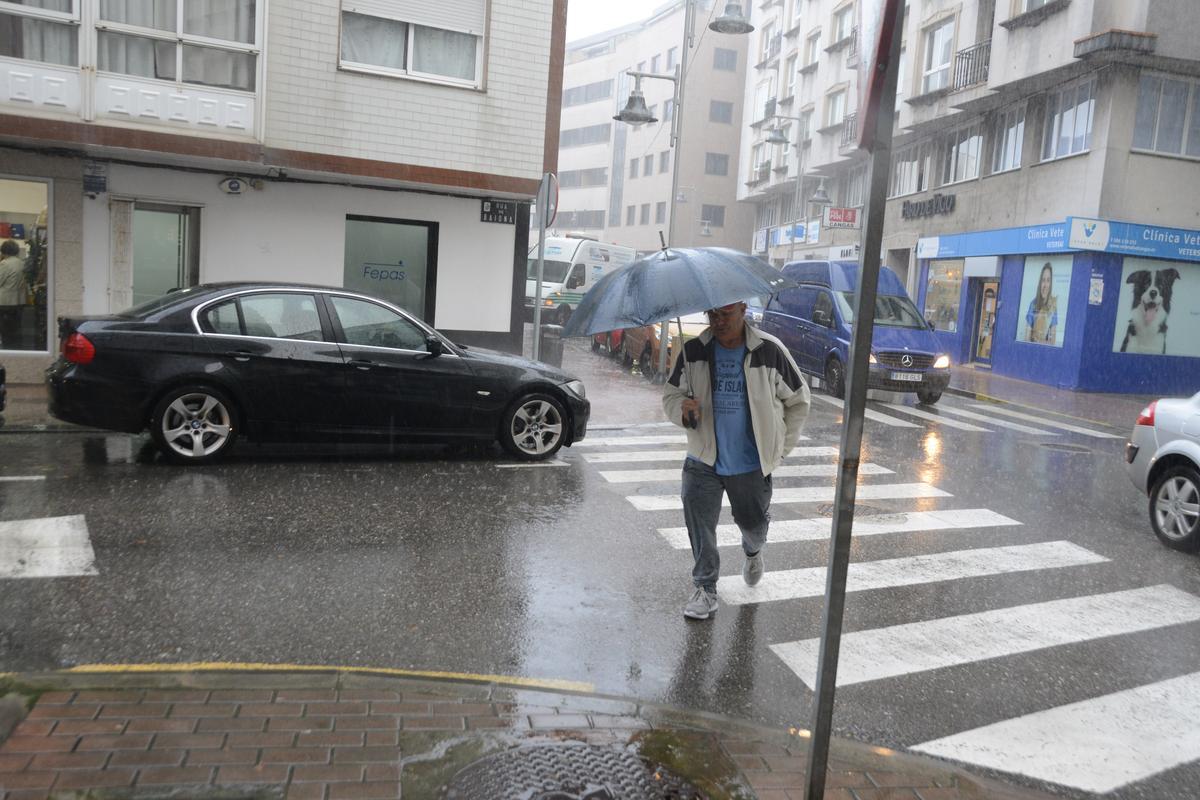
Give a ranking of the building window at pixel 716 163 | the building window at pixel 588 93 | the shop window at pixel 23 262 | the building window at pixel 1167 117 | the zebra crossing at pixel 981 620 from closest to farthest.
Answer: the zebra crossing at pixel 981 620, the shop window at pixel 23 262, the building window at pixel 1167 117, the building window at pixel 716 163, the building window at pixel 588 93

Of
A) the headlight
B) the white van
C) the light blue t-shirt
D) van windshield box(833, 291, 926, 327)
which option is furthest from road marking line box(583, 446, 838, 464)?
the white van

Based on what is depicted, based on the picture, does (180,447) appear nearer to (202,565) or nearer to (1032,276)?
(202,565)

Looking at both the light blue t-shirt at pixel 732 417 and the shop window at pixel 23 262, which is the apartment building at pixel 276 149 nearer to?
the shop window at pixel 23 262

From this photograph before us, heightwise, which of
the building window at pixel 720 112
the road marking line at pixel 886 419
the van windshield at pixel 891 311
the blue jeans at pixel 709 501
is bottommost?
the road marking line at pixel 886 419

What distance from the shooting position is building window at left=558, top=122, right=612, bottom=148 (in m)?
74.3

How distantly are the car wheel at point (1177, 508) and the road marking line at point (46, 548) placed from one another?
7.49 m

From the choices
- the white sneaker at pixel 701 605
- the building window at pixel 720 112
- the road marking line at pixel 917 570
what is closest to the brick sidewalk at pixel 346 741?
the white sneaker at pixel 701 605

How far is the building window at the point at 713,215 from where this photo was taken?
5985cm

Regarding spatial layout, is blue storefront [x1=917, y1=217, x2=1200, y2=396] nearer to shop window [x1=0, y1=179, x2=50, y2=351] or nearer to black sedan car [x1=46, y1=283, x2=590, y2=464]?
black sedan car [x1=46, y1=283, x2=590, y2=464]

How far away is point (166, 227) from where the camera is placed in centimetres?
1451

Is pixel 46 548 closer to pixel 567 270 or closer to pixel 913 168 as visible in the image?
pixel 567 270

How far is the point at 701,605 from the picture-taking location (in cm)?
554

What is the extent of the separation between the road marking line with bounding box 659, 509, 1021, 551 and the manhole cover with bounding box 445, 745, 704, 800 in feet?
11.4

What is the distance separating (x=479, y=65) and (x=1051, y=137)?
48.6ft
